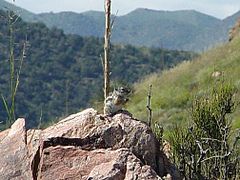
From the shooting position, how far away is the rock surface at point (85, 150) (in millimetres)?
4949

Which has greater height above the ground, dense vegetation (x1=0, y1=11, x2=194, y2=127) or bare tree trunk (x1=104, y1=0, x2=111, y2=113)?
bare tree trunk (x1=104, y1=0, x2=111, y2=113)

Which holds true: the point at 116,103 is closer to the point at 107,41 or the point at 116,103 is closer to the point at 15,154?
the point at 107,41

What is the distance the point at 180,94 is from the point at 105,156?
1753 cm

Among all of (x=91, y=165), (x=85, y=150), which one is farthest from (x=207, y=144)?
(x=91, y=165)

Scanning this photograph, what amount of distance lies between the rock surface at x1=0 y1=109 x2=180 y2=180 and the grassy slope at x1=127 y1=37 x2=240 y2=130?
13.3 metres

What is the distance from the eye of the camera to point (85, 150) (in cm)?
518

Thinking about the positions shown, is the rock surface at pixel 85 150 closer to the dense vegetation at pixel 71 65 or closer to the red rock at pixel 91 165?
the red rock at pixel 91 165

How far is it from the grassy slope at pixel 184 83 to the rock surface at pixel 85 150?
13.3 metres

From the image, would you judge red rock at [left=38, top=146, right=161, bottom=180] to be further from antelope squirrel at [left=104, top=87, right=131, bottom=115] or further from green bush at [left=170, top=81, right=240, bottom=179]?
green bush at [left=170, top=81, right=240, bottom=179]

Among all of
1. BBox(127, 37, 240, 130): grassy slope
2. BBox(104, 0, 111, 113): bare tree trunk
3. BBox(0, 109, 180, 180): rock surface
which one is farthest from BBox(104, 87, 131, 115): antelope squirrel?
BBox(127, 37, 240, 130): grassy slope

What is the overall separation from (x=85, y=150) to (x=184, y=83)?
19122 mm

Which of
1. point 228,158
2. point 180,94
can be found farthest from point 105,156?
point 180,94

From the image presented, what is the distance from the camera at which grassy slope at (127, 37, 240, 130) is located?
66.7 ft

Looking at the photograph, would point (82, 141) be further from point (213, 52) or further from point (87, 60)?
point (87, 60)
